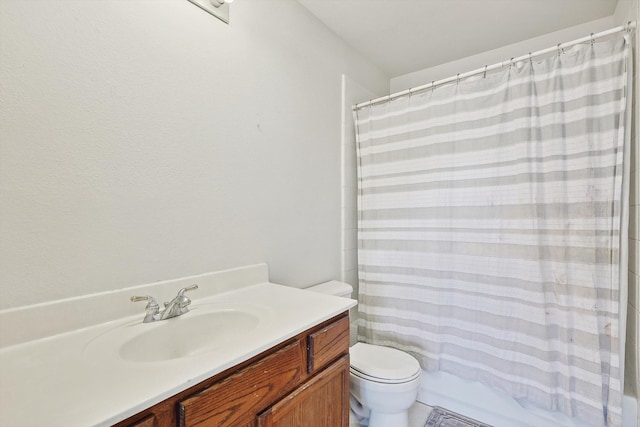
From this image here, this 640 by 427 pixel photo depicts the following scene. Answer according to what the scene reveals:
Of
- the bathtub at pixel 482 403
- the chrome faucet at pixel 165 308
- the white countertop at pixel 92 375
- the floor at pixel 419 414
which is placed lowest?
the floor at pixel 419 414

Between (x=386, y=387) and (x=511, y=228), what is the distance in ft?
3.40

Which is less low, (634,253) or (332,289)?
(634,253)

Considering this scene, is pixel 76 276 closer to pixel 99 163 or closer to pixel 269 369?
pixel 99 163

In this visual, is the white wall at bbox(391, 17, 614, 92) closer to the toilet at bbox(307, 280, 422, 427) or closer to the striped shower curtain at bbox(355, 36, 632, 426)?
the striped shower curtain at bbox(355, 36, 632, 426)

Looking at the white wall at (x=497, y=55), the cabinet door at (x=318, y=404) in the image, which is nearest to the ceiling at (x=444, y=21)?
the white wall at (x=497, y=55)

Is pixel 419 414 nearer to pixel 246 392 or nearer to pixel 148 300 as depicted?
pixel 246 392

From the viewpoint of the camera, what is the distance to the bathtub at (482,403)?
1.49m

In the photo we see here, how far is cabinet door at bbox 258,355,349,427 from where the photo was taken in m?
0.83

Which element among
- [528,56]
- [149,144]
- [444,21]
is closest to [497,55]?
[444,21]

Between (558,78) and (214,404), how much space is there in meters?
1.95

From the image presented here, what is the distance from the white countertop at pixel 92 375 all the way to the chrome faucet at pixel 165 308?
0.07m

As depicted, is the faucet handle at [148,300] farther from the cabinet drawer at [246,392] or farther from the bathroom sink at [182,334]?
the cabinet drawer at [246,392]

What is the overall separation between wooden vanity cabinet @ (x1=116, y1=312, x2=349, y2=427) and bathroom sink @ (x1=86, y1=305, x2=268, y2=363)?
11 cm

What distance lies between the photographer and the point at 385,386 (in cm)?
138
